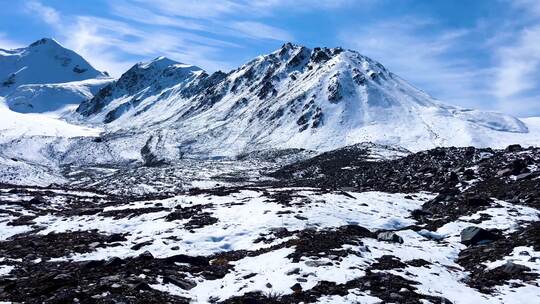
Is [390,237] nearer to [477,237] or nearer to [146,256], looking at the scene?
[477,237]

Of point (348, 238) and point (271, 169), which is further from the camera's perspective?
point (271, 169)

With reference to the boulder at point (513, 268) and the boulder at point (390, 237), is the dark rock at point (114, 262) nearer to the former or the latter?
the boulder at point (390, 237)

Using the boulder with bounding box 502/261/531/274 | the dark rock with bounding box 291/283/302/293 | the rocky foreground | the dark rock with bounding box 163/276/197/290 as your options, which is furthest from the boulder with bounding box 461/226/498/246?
the dark rock with bounding box 163/276/197/290

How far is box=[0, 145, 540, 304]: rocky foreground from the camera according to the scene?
19594 mm

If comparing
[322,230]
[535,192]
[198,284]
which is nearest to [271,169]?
[535,192]

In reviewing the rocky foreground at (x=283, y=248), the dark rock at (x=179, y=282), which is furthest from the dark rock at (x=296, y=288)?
the dark rock at (x=179, y=282)

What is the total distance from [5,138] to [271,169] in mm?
127366

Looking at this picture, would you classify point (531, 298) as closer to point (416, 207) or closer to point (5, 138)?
point (416, 207)

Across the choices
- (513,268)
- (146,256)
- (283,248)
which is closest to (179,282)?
(146,256)

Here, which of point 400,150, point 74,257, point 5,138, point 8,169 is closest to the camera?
point 74,257

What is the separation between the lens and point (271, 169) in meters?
123

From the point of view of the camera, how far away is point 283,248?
2542 cm

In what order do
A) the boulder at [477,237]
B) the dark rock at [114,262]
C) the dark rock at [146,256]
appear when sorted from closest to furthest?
1. the dark rock at [114,262]
2. the dark rock at [146,256]
3. the boulder at [477,237]

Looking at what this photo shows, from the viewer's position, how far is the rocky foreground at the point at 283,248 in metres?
19.6
